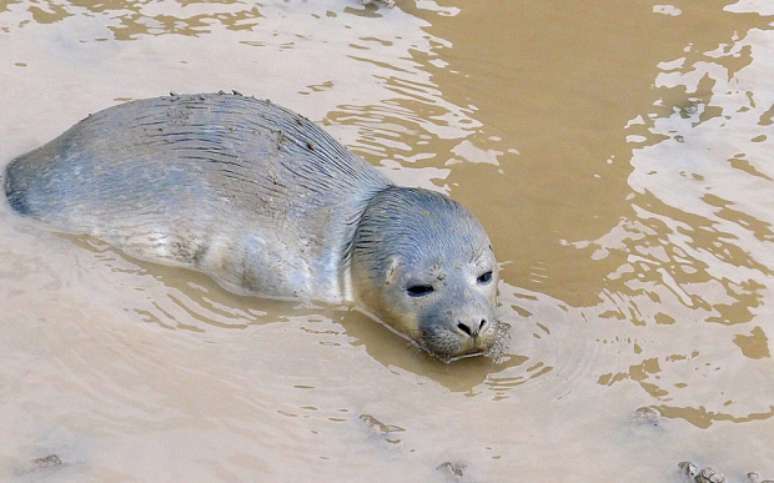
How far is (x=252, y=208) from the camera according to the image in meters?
6.13

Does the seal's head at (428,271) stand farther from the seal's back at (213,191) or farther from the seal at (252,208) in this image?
the seal's back at (213,191)

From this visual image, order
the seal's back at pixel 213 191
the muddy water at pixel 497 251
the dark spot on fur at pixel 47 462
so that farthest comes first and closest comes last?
Result: the seal's back at pixel 213 191, the muddy water at pixel 497 251, the dark spot on fur at pixel 47 462

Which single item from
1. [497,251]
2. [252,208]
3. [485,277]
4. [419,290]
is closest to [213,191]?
[252,208]

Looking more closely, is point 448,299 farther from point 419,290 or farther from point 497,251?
point 497,251

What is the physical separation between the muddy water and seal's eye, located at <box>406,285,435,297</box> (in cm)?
30

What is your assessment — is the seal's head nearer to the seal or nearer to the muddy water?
the seal

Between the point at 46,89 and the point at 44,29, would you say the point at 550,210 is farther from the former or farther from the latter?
the point at 44,29

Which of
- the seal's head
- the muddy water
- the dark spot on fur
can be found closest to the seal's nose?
the seal's head

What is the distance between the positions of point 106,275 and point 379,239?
1515 mm

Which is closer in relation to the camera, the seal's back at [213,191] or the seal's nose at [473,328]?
the seal's nose at [473,328]

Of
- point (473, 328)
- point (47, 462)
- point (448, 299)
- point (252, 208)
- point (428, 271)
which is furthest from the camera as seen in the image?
point (252, 208)

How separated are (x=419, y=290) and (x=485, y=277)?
353 mm

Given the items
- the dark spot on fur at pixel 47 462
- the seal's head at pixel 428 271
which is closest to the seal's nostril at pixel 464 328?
the seal's head at pixel 428 271

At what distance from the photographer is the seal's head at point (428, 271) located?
564 cm
